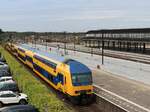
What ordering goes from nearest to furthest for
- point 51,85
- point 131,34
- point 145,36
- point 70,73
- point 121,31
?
1. point 70,73
2. point 51,85
3. point 145,36
4. point 131,34
5. point 121,31

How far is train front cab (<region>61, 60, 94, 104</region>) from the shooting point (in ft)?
85.6

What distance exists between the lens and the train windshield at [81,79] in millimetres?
26192

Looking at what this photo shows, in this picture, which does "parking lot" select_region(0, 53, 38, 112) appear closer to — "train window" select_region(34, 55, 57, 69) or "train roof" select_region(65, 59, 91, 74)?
"train window" select_region(34, 55, 57, 69)

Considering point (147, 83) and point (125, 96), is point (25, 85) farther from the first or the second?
point (147, 83)

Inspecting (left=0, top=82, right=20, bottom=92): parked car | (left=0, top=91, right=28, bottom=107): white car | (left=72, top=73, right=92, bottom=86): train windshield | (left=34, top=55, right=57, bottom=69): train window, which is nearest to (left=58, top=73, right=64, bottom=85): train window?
(left=72, top=73, right=92, bottom=86): train windshield

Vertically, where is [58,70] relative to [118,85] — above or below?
above

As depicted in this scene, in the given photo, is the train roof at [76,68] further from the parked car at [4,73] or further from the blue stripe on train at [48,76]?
the parked car at [4,73]

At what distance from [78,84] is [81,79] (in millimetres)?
516

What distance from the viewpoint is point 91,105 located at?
27.1 metres

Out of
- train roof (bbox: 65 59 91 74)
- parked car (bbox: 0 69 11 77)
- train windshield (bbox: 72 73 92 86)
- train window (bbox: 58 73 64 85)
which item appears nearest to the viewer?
train windshield (bbox: 72 73 92 86)

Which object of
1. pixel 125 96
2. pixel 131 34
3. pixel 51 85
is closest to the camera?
pixel 125 96

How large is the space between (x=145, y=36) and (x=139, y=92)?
129ft

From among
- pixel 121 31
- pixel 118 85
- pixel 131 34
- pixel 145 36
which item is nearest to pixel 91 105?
pixel 118 85

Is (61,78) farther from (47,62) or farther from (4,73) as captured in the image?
(4,73)
